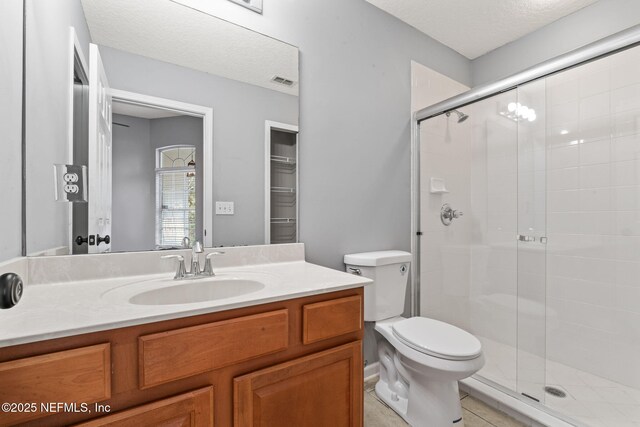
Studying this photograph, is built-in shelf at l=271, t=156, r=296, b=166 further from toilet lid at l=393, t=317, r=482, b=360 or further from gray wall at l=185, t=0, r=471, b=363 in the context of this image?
toilet lid at l=393, t=317, r=482, b=360

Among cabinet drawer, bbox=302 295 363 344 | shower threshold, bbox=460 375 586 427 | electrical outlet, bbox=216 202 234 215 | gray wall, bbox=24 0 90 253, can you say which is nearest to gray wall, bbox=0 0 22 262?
gray wall, bbox=24 0 90 253

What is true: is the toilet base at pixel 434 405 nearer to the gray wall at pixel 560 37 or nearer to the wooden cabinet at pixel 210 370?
the wooden cabinet at pixel 210 370

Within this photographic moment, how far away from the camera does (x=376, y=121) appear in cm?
201

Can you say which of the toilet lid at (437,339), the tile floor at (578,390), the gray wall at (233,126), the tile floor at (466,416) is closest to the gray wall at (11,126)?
the gray wall at (233,126)

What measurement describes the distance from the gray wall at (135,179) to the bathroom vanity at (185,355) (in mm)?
91

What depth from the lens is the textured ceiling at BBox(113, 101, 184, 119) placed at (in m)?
1.23

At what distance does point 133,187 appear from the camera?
49.3 inches

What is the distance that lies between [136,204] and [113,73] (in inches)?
21.0

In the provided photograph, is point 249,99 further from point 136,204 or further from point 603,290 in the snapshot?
point 603,290

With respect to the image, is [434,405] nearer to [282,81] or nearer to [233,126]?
[233,126]

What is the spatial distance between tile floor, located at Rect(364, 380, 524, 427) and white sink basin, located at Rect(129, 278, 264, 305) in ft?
3.29

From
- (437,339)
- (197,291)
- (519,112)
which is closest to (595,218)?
(519,112)

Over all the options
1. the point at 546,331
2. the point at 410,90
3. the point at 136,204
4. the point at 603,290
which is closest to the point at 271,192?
the point at 136,204

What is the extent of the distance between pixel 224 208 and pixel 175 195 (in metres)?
0.22
